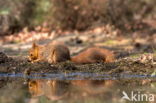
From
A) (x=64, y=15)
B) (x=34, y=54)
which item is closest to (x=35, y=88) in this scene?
(x=34, y=54)

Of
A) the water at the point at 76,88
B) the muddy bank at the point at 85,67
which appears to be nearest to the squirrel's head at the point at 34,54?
the muddy bank at the point at 85,67

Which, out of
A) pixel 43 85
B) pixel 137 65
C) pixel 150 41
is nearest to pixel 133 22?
pixel 150 41

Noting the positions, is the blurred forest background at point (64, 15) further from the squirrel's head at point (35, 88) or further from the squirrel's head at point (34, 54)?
the squirrel's head at point (35, 88)

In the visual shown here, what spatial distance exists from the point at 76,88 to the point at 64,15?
34.5 feet

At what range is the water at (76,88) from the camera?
19.4ft

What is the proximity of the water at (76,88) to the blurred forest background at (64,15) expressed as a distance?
8846mm

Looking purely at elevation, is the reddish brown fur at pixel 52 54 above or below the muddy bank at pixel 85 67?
above

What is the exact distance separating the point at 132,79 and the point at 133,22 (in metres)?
9.85

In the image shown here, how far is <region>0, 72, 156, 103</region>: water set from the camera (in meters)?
5.91

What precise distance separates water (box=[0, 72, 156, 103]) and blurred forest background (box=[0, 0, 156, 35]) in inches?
348

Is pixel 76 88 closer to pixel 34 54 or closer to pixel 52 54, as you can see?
pixel 52 54

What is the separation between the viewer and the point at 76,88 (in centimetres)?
677

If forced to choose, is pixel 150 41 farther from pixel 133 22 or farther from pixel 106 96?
pixel 106 96

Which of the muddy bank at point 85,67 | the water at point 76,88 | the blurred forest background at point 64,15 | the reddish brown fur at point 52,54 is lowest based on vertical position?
the water at point 76,88
